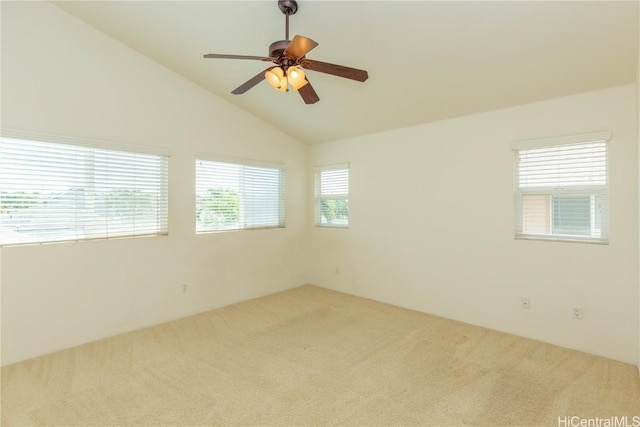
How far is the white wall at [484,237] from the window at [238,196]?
102 centimetres

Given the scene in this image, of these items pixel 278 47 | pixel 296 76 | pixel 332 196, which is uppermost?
pixel 278 47

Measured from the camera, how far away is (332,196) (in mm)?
5160

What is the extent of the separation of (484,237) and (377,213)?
1450 millimetres

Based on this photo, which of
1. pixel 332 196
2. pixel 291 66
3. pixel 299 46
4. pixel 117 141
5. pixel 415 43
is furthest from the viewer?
pixel 332 196

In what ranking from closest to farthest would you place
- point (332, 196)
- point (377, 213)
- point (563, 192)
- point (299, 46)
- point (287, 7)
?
point (299, 46) → point (287, 7) → point (563, 192) → point (377, 213) → point (332, 196)

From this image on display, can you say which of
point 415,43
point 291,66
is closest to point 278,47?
point 291,66

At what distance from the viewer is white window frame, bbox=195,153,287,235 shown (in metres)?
4.14

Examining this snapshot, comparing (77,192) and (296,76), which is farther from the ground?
(296,76)

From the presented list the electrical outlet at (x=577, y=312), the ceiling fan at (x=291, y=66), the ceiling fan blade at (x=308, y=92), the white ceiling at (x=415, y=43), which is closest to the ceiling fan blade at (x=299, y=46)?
the ceiling fan at (x=291, y=66)

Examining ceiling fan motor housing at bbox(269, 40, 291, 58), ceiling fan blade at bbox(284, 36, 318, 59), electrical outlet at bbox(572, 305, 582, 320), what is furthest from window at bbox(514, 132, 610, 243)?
ceiling fan motor housing at bbox(269, 40, 291, 58)

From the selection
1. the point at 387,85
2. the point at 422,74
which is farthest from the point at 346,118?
the point at 422,74

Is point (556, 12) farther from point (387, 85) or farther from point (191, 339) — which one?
point (191, 339)

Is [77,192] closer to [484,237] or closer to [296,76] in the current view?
[296,76]

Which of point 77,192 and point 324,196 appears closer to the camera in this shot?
point 77,192
